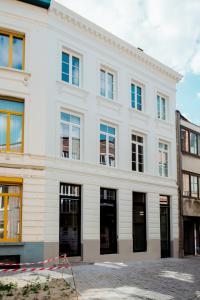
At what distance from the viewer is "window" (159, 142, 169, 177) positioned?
24.4 meters

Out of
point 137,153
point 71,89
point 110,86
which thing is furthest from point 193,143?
point 71,89

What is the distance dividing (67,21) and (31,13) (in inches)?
76.9

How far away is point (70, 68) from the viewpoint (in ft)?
63.7

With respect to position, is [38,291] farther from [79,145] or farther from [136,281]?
[79,145]

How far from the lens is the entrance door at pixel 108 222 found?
19844 mm

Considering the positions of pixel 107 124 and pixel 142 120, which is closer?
pixel 107 124

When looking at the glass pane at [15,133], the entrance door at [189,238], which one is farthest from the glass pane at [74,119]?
the entrance door at [189,238]

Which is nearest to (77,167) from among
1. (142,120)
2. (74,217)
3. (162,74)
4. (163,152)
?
(74,217)

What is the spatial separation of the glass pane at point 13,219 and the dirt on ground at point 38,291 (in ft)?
12.7

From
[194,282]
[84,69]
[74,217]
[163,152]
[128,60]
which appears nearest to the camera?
[194,282]

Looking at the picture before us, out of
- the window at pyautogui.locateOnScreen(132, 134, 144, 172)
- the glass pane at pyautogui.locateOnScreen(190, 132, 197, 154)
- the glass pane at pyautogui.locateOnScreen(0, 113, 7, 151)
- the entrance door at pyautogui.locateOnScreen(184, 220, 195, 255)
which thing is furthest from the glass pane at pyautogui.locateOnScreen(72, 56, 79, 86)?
the entrance door at pyautogui.locateOnScreen(184, 220, 195, 255)

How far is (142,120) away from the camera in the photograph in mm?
23156

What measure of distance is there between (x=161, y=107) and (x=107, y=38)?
6.02 m

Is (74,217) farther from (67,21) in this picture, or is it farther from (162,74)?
(162,74)
